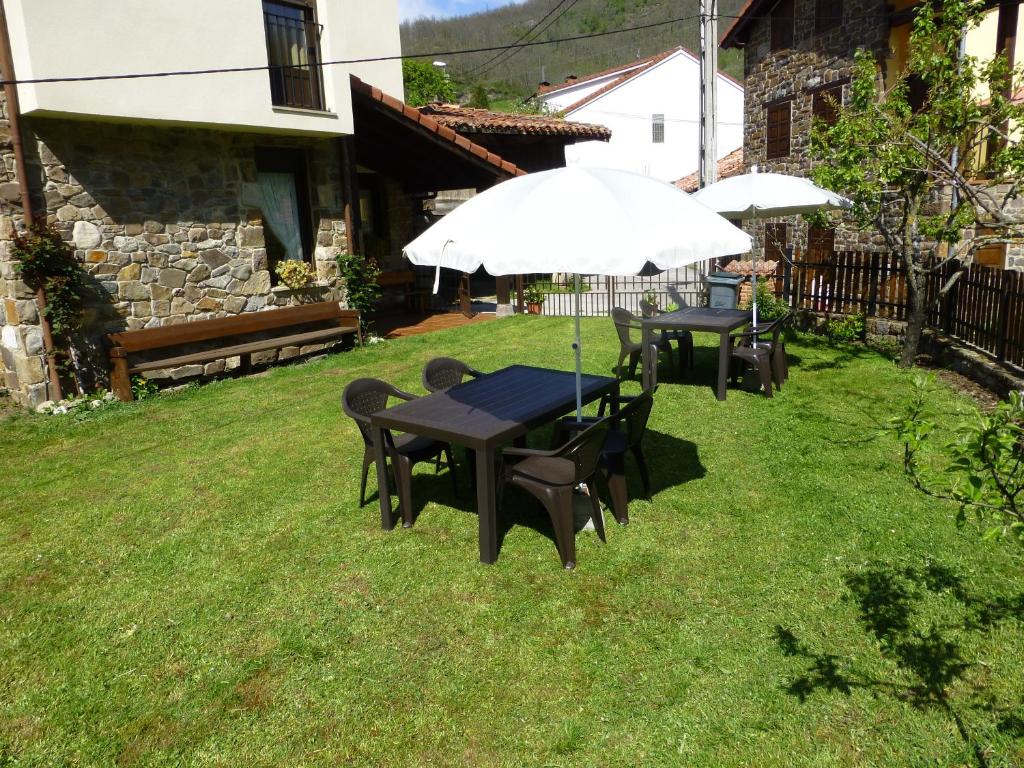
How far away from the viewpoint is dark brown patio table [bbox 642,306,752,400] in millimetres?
7188

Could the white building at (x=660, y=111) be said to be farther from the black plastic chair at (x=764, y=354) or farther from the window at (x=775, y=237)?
the black plastic chair at (x=764, y=354)

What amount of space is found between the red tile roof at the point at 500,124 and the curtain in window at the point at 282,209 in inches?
164

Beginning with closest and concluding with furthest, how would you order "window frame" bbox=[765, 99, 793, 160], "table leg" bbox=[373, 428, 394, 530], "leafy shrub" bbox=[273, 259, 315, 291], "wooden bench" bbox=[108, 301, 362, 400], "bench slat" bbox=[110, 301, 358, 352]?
"table leg" bbox=[373, 428, 394, 530], "wooden bench" bbox=[108, 301, 362, 400], "bench slat" bbox=[110, 301, 358, 352], "leafy shrub" bbox=[273, 259, 315, 291], "window frame" bbox=[765, 99, 793, 160]

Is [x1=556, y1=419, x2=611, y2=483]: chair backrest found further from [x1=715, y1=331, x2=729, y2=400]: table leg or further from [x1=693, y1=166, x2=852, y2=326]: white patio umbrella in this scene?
[x1=693, y1=166, x2=852, y2=326]: white patio umbrella

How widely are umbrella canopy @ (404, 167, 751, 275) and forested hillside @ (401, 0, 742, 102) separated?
55.2 meters

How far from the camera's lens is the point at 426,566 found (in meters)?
4.15

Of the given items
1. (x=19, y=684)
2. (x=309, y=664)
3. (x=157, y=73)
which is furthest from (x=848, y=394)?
(x=157, y=73)

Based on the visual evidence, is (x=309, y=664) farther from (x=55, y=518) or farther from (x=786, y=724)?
(x=55, y=518)

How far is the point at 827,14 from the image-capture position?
51.3 feet

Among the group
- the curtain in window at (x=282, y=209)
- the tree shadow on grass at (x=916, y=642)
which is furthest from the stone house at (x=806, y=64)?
the tree shadow on grass at (x=916, y=642)

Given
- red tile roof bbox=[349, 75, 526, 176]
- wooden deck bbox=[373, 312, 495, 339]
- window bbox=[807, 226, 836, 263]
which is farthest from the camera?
window bbox=[807, 226, 836, 263]

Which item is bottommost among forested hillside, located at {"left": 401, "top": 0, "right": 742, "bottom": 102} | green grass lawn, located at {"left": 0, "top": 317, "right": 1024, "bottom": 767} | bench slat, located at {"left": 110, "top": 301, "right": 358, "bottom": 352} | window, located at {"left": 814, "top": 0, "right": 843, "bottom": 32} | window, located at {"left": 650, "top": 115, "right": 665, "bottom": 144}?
green grass lawn, located at {"left": 0, "top": 317, "right": 1024, "bottom": 767}

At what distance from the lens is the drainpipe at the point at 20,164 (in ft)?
→ 22.9

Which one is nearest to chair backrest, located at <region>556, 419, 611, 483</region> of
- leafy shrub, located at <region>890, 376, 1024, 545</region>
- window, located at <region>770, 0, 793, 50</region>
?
leafy shrub, located at <region>890, 376, 1024, 545</region>
